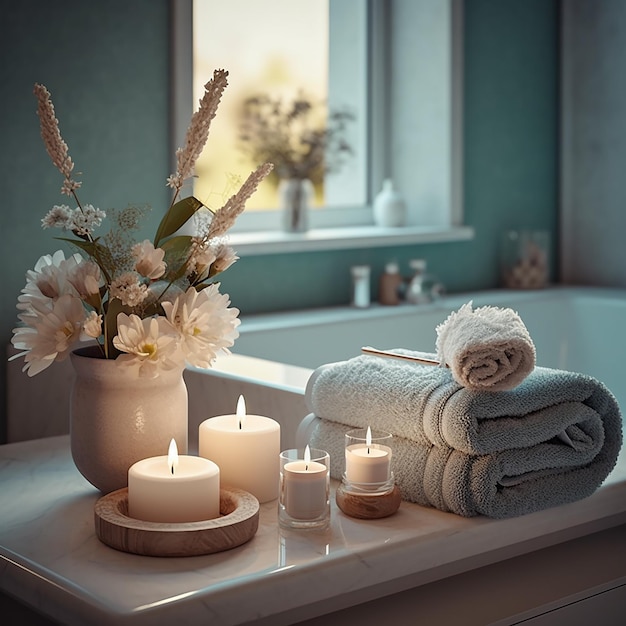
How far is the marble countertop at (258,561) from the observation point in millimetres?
843

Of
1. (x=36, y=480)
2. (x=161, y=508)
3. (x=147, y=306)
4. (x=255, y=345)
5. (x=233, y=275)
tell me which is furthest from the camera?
(x=233, y=275)

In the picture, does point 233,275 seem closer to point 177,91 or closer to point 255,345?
point 255,345

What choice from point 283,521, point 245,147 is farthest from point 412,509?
point 245,147

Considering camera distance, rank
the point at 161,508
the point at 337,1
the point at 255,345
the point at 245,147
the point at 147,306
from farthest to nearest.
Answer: the point at 337,1 → the point at 245,147 → the point at 255,345 → the point at 147,306 → the point at 161,508

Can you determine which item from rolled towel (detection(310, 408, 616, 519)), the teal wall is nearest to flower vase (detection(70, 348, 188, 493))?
rolled towel (detection(310, 408, 616, 519))

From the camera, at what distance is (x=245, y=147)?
278 centimetres

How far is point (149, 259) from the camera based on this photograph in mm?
1030

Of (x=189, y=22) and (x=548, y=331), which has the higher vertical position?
(x=189, y=22)

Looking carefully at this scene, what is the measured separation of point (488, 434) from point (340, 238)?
169cm

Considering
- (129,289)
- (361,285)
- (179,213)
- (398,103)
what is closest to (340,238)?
(361,285)

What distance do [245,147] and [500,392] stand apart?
187cm

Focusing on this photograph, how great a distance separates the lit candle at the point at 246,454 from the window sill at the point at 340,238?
1313mm

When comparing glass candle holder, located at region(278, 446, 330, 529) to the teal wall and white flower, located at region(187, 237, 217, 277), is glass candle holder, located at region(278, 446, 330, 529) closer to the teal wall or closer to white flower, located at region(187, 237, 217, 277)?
white flower, located at region(187, 237, 217, 277)

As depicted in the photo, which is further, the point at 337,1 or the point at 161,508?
the point at 337,1
